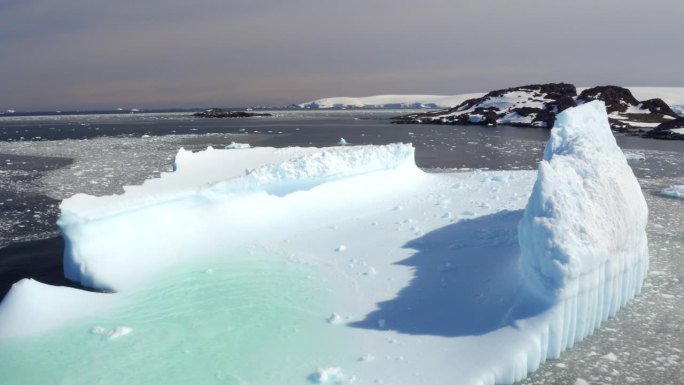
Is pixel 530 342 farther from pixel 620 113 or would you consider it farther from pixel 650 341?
pixel 620 113

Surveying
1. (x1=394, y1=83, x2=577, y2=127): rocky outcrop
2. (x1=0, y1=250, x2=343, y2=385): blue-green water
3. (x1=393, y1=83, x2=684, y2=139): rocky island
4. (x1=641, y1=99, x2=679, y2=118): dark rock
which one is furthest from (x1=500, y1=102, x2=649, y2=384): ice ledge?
(x1=641, y1=99, x2=679, y2=118): dark rock

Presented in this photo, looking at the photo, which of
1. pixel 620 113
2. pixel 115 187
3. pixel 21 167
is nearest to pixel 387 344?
pixel 115 187

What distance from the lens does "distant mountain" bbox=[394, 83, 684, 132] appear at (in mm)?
50000

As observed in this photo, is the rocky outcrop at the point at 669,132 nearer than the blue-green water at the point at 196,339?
No

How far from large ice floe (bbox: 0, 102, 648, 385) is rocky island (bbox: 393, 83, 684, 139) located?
42274mm

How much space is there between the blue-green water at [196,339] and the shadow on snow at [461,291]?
93 cm

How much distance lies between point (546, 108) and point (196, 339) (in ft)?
177

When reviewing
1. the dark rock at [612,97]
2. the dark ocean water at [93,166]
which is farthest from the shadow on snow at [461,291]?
the dark rock at [612,97]

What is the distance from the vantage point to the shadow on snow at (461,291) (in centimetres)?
584

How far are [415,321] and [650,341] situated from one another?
2.62m

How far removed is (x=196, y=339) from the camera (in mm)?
5828

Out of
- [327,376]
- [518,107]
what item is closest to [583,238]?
[327,376]

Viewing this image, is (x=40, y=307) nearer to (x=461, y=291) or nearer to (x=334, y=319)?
(x=334, y=319)

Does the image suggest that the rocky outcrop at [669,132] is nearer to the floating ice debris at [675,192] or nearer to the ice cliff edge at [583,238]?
the floating ice debris at [675,192]
